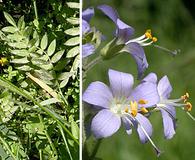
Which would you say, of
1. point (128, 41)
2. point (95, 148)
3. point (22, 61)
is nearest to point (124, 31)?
point (128, 41)

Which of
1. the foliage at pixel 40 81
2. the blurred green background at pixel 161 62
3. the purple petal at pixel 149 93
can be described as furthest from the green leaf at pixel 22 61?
the purple petal at pixel 149 93

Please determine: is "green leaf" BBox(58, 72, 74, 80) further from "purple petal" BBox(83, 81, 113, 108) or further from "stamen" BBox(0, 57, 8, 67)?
"purple petal" BBox(83, 81, 113, 108)

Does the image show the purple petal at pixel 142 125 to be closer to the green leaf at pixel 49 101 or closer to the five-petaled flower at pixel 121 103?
the five-petaled flower at pixel 121 103

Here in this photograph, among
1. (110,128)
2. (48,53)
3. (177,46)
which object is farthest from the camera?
(177,46)

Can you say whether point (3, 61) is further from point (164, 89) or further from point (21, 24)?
point (164, 89)

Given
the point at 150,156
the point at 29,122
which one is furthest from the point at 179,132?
the point at 29,122

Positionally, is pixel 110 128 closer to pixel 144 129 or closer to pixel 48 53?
pixel 144 129
